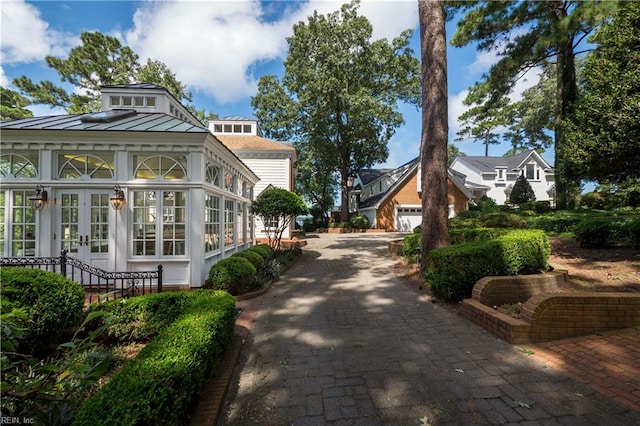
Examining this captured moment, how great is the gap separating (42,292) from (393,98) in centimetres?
2688

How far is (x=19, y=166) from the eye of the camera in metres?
6.63

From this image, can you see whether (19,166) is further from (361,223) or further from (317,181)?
(317,181)

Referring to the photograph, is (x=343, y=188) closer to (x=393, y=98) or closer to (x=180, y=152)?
(x=393, y=98)

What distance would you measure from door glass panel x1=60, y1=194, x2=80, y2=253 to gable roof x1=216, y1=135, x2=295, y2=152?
10770mm

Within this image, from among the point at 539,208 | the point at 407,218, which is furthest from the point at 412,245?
the point at 407,218

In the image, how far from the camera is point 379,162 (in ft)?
98.1

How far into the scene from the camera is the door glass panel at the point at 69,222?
668cm

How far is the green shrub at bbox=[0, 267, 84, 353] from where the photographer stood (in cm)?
338

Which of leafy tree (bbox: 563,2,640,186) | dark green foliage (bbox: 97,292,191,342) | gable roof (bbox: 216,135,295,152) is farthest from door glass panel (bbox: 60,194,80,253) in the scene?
leafy tree (bbox: 563,2,640,186)

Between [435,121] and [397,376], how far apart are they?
590 centimetres

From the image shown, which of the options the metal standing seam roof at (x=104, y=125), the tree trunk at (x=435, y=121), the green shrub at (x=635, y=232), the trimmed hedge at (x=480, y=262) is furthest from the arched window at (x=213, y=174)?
the green shrub at (x=635, y=232)

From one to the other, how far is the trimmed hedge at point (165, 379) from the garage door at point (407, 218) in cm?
2374

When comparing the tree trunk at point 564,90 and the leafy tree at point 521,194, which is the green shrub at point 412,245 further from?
the leafy tree at point 521,194

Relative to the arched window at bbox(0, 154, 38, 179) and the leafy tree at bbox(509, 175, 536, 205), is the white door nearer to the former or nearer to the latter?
the arched window at bbox(0, 154, 38, 179)
